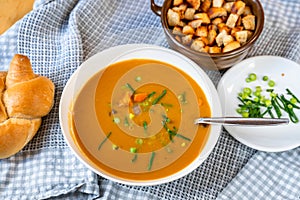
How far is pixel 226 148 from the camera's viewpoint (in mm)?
2420

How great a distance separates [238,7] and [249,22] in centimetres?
11

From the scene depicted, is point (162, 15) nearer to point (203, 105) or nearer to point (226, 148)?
point (203, 105)

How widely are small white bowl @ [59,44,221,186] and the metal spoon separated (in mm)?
46

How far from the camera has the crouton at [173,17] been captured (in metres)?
2.48

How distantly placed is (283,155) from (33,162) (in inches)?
51.2

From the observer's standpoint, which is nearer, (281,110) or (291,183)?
(291,183)

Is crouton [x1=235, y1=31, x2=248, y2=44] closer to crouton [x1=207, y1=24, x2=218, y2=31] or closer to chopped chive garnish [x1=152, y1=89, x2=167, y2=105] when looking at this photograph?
crouton [x1=207, y1=24, x2=218, y2=31]

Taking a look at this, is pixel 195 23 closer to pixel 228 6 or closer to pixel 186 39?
pixel 186 39

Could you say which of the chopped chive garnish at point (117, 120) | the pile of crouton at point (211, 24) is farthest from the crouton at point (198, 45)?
the chopped chive garnish at point (117, 120)

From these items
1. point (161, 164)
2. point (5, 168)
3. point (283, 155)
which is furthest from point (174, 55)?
point (5, 168)

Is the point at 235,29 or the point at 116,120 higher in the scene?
the point at 235,29

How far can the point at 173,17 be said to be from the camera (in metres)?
2.49

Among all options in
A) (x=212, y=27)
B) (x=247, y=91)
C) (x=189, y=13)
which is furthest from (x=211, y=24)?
(x=247, y=91)

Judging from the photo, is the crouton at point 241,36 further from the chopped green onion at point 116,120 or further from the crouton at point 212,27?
the chopped green onion at point 116,120
